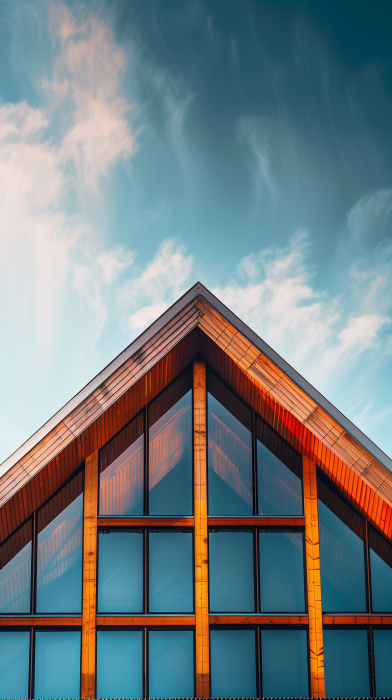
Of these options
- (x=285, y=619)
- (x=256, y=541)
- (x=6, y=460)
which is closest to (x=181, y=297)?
(x=6, y=460)

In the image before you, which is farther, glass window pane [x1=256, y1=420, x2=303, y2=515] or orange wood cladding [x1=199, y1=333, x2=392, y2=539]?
glass window pane [x1=256, y1=420, x2=303, y2=515]

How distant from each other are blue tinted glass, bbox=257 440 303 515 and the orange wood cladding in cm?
57

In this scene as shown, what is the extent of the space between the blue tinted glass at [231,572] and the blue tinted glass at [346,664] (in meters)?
1.80

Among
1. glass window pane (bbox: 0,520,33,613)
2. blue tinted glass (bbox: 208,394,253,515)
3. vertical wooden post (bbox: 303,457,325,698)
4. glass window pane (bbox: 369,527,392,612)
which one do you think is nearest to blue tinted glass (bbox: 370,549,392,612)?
Answer: glass window pane (bbox: 369,527,392,612)

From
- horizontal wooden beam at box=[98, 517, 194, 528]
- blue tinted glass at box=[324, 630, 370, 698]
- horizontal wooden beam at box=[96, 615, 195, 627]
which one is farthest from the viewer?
horizontal wooden beam at box=[98, 517, 194, 528]

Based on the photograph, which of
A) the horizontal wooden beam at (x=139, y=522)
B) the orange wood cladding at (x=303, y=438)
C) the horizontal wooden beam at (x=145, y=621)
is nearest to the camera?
the orange wood cladding at (x=303, y=438)

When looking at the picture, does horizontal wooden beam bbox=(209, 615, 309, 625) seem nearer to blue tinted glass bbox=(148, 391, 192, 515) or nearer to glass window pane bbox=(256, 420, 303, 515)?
glass window pane bbox=(256, 420, 303, 515)

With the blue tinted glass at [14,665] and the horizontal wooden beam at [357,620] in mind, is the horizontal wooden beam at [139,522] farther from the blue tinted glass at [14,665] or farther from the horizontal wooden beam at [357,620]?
the horizontal wooden beam at [357,620]

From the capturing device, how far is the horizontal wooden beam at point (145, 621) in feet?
32.9

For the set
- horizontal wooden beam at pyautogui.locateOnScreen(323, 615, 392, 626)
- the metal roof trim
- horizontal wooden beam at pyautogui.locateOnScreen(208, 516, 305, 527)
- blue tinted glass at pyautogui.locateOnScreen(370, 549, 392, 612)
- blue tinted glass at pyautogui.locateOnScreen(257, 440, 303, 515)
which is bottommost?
horizontal wooden beam at pyautogui.locateOnScreen(323, 615, 392, 626)

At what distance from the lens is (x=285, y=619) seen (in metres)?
10.1

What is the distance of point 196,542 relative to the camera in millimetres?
10391

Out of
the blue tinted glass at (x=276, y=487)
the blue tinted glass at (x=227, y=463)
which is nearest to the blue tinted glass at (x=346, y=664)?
the blue tinted glass at (x=276, y=487)

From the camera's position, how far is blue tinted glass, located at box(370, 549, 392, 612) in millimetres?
10250
